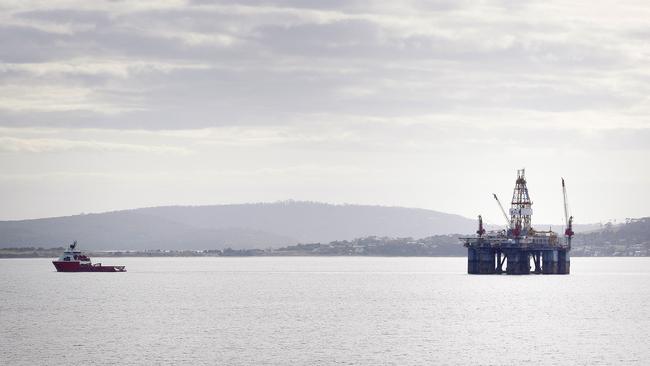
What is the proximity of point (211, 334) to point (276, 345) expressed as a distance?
12.6 metres

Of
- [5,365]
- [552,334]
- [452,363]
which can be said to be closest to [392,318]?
[552,334]

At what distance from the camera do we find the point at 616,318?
495 ft

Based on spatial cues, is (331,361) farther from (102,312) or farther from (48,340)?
(102,312)

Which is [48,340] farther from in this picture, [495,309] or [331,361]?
[495,309]

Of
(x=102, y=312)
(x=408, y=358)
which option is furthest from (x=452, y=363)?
(x=102, y=312)

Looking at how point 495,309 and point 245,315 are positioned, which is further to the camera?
point 495,309

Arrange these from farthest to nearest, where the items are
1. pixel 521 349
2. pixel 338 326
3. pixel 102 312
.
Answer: pixel 102 312, pixel 338 326, pixel 521 349

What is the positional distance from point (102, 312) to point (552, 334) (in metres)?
65.9

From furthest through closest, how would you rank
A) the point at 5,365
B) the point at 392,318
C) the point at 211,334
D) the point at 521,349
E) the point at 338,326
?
the point at 392,318 < the point at 338,326 < the point at 211,334 < the point at 521,349 < the point at 5,365

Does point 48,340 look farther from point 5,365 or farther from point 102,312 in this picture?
point 102,312

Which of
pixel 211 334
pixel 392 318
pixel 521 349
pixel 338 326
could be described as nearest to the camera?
pixel 521 349

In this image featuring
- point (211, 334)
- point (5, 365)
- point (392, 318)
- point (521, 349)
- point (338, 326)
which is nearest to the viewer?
point (5, 365)

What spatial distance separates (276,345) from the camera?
11538 cm

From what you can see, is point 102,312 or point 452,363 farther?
point 102,312
